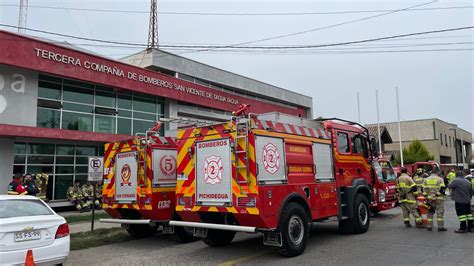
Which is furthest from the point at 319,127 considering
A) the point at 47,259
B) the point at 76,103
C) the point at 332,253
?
the point at 76,103

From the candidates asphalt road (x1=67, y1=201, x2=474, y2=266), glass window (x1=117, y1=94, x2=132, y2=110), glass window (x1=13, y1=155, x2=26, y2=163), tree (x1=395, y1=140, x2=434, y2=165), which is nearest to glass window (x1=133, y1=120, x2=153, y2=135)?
glass window (x1=117, y1=94, x2=132, y2=110)

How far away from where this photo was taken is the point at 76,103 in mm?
18859

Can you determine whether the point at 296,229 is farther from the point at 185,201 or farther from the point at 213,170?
the point at 185,201

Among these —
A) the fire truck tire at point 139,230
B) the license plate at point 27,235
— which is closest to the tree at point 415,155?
the fire truck tire at point 139,230

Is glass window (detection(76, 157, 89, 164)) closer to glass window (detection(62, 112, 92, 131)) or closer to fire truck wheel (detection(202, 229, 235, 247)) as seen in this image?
glass window (detection(62, 112, 92, 131))

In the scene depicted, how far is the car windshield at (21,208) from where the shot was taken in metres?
6.21

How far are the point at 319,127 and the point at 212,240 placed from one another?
3.75 metres

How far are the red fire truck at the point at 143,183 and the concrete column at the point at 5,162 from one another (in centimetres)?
879

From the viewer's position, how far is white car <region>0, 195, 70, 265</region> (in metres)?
5.64

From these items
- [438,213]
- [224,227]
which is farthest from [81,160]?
[438,213]

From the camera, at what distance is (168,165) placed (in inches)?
369

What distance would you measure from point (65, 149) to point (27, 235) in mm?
13767

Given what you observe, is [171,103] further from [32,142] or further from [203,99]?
[32,142]

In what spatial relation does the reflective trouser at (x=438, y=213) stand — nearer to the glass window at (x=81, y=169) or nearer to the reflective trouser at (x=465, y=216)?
the reflective trouser at (x=465, y=216)
